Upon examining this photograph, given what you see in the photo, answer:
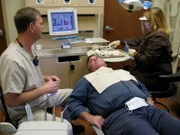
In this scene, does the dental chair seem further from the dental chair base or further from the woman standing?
the dental chair base

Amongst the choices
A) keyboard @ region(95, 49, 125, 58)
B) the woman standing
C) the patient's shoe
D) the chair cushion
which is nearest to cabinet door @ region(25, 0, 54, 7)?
keyboard @ region(95, 49, 125, 58)

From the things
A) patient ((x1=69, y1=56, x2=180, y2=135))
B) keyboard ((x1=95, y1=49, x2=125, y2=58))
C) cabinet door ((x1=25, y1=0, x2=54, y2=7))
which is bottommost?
patient ((x1=69, y1=56, x2=180, y2=135))

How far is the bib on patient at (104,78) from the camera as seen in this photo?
1.55 meters

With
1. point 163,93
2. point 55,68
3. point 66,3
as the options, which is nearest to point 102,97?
point 163,93

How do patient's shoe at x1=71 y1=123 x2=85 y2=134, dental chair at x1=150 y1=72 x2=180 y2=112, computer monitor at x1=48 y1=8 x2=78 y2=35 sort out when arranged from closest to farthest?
1. dental chair at x1=150 y1=72 x2=180 y2=112
2. patient's shoe at x1=71 y1=123 x2=85 y2=134
3. computer monitor at x1=48 y1=8 x2=78 y2=35

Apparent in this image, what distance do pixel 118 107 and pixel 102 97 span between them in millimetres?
137

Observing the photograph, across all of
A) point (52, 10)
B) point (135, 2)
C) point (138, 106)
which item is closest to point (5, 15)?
point (52, 10)

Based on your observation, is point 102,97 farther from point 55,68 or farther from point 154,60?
point 55,68

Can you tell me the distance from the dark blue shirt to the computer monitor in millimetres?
999

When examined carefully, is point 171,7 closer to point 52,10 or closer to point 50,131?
point 52,10

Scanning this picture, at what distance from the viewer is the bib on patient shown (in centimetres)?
155

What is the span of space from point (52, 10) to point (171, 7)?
1.82m

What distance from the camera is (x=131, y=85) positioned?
1.56 m

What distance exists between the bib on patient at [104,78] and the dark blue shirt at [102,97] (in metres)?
0.03
